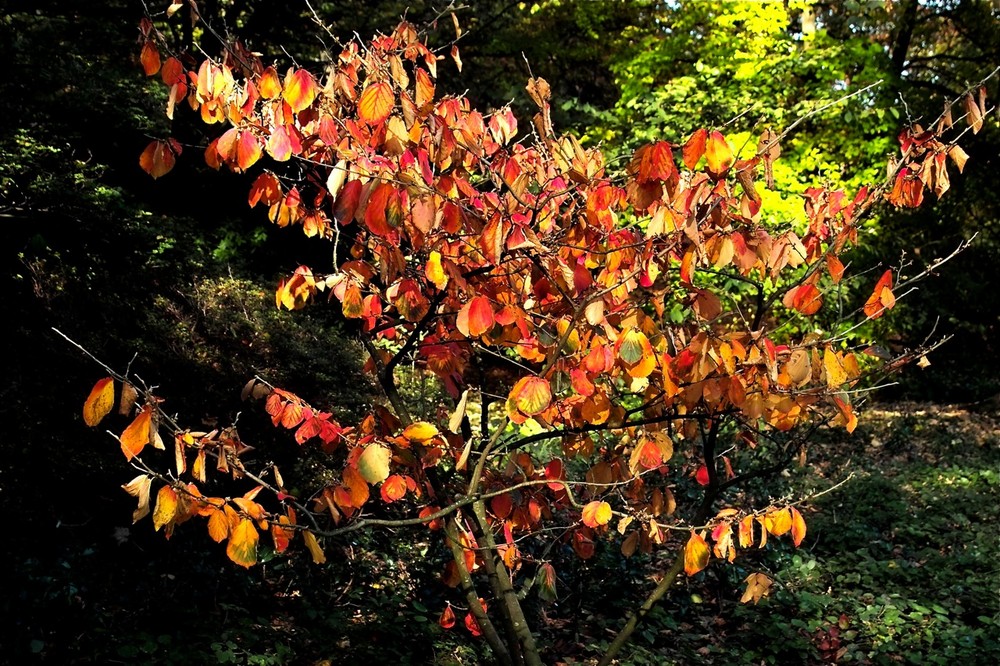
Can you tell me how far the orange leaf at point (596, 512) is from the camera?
247cm

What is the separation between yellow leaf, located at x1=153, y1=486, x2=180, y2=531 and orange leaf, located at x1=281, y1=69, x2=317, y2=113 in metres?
1.05

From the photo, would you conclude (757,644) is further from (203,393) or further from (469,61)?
(469,61)

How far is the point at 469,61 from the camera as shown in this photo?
33.9 ft

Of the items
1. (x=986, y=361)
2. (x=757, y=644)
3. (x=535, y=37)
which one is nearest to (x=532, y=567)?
(x=757, y=644)

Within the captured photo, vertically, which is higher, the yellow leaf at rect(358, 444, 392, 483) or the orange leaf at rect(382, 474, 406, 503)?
the orange leaf at rect(382, 474, 406, 503)

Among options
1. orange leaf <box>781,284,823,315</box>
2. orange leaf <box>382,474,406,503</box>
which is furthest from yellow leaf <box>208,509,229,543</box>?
orange leaf <box>781,284,823,315</box>

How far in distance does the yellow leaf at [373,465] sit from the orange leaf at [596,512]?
778 mm

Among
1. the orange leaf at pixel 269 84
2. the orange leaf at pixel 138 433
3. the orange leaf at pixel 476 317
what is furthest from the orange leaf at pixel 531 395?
the orange leaf at pixel 269 84

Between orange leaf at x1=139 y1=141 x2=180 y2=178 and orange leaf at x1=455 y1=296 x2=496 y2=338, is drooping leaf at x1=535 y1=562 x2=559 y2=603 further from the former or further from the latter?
orange leaf at x1=139 y1=141 x2=180 y2=178

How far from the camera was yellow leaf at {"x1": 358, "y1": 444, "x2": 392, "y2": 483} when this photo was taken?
76.4 inches

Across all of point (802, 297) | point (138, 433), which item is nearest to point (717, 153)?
point (802, 297)

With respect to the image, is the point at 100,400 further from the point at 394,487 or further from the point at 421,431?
the point at 394,487

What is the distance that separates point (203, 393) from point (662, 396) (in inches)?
118

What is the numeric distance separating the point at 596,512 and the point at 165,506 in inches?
49.1
